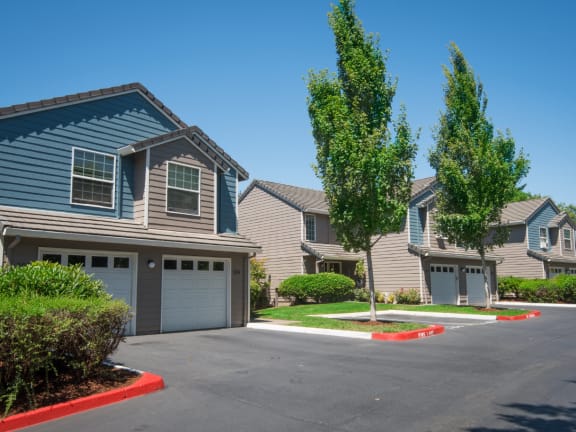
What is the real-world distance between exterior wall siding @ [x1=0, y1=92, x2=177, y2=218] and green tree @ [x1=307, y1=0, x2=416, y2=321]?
6.16 meters

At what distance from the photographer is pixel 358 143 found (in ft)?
53.8

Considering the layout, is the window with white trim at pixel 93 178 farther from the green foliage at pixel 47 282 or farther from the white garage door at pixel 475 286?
the white garage door at pixel 475 286

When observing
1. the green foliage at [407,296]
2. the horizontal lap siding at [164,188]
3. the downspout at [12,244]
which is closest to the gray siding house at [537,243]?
the green foliage at [407,296]

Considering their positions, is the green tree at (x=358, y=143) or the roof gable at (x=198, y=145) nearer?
the roof gable at (x=198, y=145)

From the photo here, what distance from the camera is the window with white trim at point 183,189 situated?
50.6 feet

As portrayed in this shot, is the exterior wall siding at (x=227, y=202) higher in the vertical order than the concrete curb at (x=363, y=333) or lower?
higher

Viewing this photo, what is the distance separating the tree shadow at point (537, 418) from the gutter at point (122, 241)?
10.3 m

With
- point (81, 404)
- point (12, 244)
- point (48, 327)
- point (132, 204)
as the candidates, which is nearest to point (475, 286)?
point (132, 204)

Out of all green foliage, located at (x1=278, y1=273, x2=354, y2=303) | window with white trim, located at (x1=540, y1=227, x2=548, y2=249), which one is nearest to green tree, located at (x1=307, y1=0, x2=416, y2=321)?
green foliage, located at (x1=278, y1=273, x2=354, y2=303)

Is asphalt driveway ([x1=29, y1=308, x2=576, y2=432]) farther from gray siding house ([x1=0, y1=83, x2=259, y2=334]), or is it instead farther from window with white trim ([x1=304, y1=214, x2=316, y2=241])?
window with white trim ([x1=304, y1=214, x2=316, y2=241])

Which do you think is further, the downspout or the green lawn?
the green lawn

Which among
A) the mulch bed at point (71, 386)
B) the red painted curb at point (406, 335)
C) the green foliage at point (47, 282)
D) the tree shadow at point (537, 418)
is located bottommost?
the tree shadow at point (537, 418)

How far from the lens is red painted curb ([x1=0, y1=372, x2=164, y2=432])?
5844 millimetres

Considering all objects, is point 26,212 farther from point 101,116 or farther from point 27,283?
point 27,283
